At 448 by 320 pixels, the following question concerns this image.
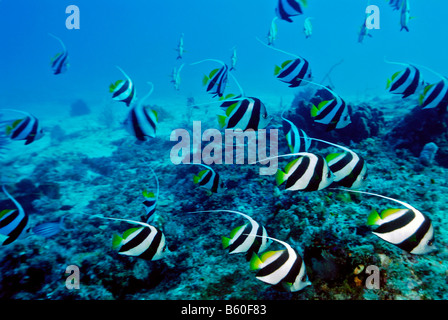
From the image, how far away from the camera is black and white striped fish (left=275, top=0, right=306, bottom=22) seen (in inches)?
132

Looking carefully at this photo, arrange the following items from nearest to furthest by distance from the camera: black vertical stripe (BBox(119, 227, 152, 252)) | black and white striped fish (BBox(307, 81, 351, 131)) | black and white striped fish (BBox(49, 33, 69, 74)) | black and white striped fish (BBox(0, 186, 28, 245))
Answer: black vertical stripe (BBox(119, 227, 152, 252))
black and white striped fish (BBox(0, 186, 28, 245))
black and white striped fish (BBox(307, 81, 351, 131))
black and white striped fish (BBox(49, 33, 69, 74))

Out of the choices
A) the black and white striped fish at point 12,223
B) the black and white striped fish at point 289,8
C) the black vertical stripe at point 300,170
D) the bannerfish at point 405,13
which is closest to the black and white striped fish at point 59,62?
the black and white striped fish at point 12,223

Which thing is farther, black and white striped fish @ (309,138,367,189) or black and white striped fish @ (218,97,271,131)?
black and white striped fish @ (218,97,271,131)

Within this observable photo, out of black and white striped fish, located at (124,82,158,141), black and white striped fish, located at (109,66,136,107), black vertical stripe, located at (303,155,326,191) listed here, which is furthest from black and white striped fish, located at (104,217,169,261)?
black and white striped fish, located at (109,66,136,107)

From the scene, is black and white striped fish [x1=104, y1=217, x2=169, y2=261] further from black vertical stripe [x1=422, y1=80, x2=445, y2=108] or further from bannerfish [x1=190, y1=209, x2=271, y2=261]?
black vertical stripe [x1=422, y1=80, x2=445, y2=108]

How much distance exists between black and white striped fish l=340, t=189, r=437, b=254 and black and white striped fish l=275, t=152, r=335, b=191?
1.02 feet

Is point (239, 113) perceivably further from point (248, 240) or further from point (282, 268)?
point (282, 268)

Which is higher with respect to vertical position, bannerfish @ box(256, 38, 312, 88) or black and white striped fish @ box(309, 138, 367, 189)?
bannerfish @ box(256, 38, 312, 88)

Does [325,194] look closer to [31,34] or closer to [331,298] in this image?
Answer: [331,298]

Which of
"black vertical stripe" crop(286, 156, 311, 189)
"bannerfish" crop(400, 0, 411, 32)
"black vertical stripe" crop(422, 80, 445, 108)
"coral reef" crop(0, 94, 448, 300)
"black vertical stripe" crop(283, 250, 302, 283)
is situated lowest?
"coral reef" crop(0, 94, 448, 300)

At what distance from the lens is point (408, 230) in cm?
178

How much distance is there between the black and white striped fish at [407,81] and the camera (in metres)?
2.95

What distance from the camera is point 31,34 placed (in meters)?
117
